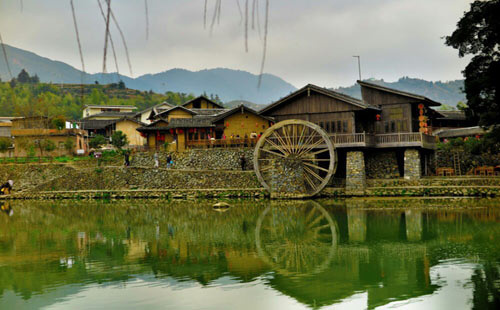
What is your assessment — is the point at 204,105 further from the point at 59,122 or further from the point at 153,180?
the point at 153,180

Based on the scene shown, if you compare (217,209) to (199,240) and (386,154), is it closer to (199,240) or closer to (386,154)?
(199,240)

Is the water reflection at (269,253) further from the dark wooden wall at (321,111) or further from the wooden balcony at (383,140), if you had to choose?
the dark wooden wall at (321,111)

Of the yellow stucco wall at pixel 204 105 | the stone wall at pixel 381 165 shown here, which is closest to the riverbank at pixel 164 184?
the stone wall at pixel 381 165

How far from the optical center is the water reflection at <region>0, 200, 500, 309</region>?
10664 mm

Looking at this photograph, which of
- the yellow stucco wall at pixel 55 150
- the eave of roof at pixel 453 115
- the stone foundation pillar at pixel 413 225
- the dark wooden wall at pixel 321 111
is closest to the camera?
the stone foundation pillar at pixel 413 225

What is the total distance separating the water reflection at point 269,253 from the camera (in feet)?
35.0

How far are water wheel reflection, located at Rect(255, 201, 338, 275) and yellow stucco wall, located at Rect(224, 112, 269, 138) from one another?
1302 cm

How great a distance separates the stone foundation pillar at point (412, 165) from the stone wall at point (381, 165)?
1.56 m

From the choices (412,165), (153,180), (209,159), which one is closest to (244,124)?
(209,159)

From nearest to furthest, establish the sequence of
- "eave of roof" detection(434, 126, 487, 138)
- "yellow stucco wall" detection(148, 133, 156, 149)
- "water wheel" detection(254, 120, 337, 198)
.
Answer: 1. "water wheel" detection(254, 120, 337, 198)
2. "eave of roof" detection(434, 126, 487, 138)
3. "yellow stucco wall" detection(148, 133, 156, 149)

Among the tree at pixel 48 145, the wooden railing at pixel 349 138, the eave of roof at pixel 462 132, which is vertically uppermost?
the tree at pixel 48 145

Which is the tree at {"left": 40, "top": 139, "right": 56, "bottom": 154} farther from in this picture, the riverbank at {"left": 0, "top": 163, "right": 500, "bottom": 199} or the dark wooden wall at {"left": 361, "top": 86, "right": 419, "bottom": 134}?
the dark wooden wall at {"left": 361, "top": 86, "right": 419, "bottom": 134}

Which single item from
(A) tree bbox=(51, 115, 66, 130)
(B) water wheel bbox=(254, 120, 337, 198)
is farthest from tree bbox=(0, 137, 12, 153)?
(B) water wheel bbox=(254, 120, 337, 198)

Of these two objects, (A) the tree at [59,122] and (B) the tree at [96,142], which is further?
(B) the tree at [96,142]
